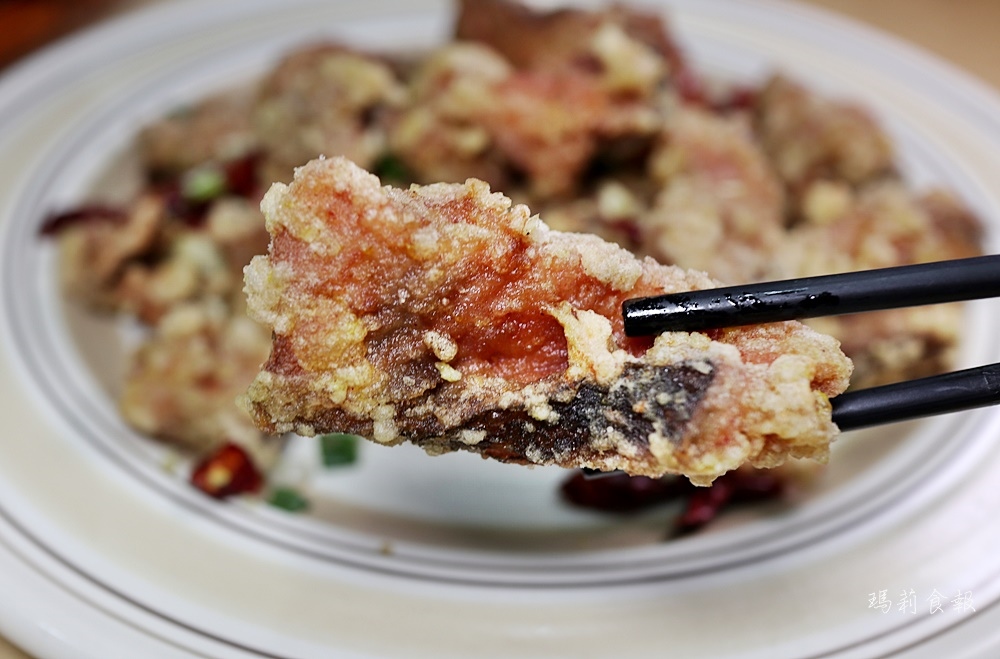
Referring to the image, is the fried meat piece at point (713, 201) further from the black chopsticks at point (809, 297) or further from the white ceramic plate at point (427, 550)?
the black chopsticks at point (809, 297)

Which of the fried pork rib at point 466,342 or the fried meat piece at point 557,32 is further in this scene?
the fried meat piece at point 557,32

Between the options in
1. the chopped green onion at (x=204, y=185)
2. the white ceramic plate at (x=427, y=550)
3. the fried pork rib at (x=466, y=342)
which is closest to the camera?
the fried pork rib at (x=466, y=342)

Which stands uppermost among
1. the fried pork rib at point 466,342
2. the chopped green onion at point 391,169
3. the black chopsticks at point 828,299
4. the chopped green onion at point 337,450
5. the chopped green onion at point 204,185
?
the chopped green onion at point 391,169

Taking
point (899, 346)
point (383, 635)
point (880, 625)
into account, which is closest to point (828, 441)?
point (880, 625)

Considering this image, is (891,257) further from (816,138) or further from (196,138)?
(196,138)

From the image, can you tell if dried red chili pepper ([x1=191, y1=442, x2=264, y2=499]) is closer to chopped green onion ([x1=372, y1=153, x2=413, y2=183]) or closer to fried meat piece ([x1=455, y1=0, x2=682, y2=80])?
chopped green onion ([x1=372, y1=153, x2=413, y2=183])

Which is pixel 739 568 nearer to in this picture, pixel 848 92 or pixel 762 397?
pixel 762 397

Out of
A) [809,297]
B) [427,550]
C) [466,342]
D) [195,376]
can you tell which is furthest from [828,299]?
[195,376]

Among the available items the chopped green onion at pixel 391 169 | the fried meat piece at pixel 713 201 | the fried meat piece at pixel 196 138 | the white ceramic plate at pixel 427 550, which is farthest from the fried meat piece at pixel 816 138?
the fried meat piece at pixel 196 138
